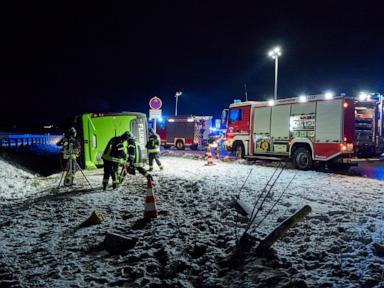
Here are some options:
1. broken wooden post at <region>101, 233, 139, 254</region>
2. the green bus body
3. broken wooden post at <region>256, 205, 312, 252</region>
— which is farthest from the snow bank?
broken wooden post at <region>256, 205, 312, 252</region>

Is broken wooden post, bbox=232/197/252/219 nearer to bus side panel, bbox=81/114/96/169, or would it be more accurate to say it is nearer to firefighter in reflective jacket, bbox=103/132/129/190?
firefighter in reflective jacket, bbox=103/132/129/190

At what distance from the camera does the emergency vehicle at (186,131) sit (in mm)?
27641

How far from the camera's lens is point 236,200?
23.7 ft

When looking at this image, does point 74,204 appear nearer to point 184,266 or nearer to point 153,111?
point 184,266

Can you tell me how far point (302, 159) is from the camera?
563 inches

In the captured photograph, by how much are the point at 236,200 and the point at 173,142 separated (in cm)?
2163

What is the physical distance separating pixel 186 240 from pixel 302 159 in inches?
400

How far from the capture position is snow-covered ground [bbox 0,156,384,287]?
3.98 metres

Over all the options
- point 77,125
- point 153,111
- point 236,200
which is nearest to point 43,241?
point 236,200

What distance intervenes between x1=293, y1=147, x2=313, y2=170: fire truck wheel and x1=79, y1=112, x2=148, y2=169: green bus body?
6.05m

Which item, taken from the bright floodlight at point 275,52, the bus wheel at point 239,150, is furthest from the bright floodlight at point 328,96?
the bright floodlight at point 275,52

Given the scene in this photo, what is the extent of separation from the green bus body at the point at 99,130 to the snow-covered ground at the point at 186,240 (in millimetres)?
4072

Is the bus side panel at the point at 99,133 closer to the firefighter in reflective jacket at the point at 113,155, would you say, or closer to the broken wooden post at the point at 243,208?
the firefighter in reflective jacket at the point at 113,155

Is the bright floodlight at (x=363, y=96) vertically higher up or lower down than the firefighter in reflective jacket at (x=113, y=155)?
higher up
